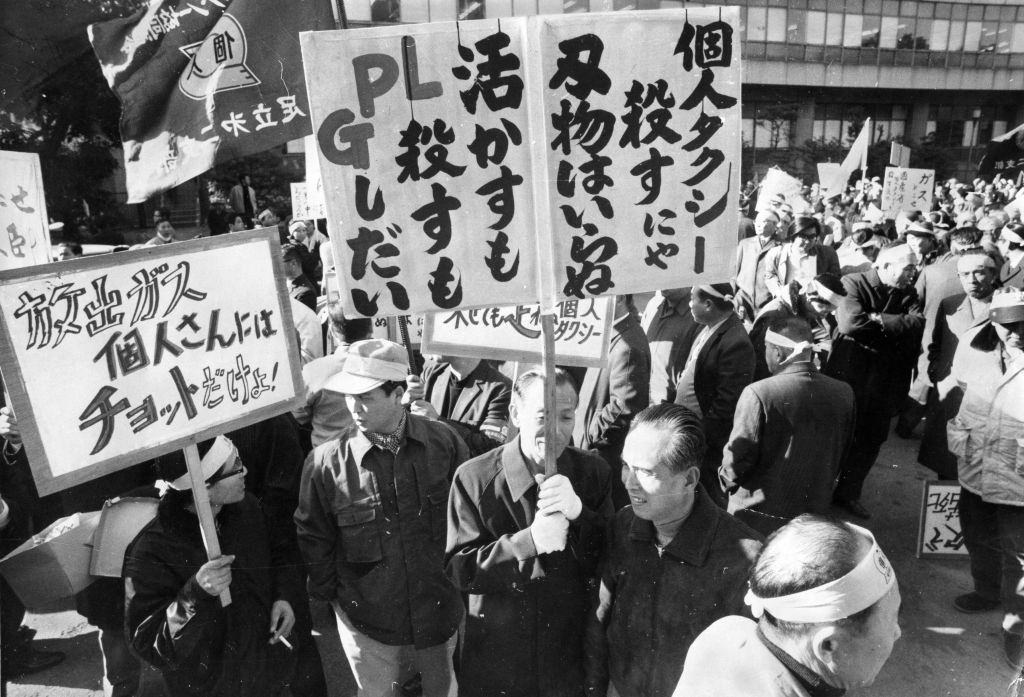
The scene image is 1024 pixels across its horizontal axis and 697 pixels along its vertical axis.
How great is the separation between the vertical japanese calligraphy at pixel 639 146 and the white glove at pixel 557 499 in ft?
2.11

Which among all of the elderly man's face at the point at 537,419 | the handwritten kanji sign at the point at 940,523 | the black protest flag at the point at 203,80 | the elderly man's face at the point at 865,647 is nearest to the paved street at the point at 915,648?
the handwritten kanji sign at the point at 940,523

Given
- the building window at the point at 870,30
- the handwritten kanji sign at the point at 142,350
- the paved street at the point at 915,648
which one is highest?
the building window at the point at 870,30

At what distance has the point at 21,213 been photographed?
382 cm

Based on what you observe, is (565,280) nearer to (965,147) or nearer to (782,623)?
(782,623)

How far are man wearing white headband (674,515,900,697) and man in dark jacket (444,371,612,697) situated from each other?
2.77 ft

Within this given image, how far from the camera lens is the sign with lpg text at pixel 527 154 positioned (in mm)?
2150

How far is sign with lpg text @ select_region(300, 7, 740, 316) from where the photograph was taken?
2.15 m

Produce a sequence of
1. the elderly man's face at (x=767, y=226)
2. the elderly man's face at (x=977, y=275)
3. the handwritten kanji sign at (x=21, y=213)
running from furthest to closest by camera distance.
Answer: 1. the elderly man's face at (x=767, y=226)
2. the elderly man's face at (x=977, y=275)
3. the handwritten kanji sign at (x=21, y=213)

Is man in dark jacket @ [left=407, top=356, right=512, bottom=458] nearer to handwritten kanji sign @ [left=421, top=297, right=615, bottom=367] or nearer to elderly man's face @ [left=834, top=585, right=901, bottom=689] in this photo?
handwritten kanji sign @ [left=421, top=297, right=615, bottom=367]

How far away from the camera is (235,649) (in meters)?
2.66

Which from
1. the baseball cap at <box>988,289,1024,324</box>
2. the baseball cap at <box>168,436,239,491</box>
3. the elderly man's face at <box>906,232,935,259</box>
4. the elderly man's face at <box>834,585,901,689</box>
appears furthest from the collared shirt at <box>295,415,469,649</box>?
the elderly man's face at <box>906,232,935,259</box>

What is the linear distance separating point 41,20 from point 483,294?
13727 millimetres

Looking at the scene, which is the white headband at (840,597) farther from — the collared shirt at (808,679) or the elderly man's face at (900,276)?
the elderly man's face at (900,276)

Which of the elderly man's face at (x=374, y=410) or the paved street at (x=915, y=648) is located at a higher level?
the elderly man's face at (x=374, y=410)
